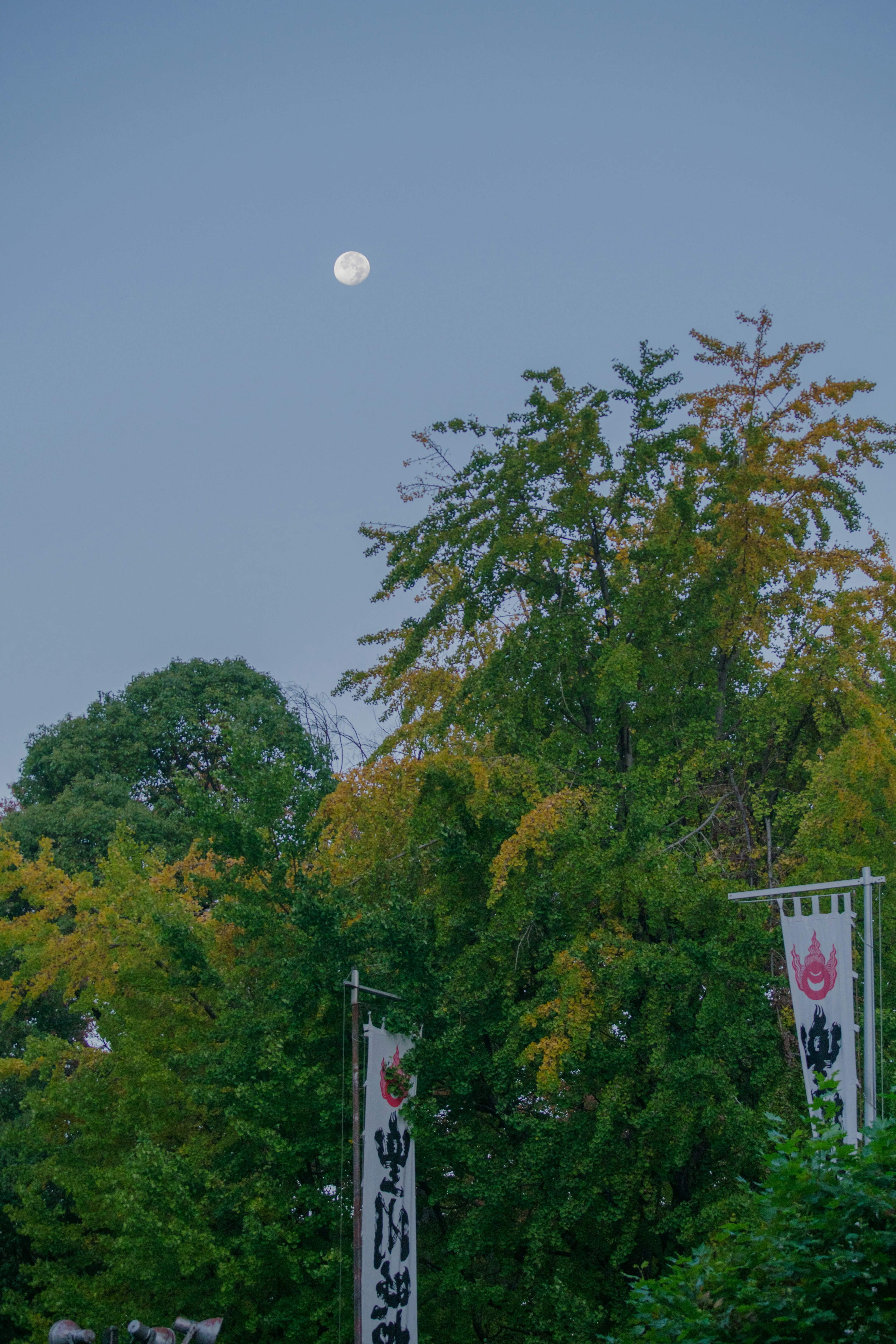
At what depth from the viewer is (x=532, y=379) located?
50.5 ft

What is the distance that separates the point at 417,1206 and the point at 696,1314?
8.52 metres

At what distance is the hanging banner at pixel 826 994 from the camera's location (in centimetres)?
852

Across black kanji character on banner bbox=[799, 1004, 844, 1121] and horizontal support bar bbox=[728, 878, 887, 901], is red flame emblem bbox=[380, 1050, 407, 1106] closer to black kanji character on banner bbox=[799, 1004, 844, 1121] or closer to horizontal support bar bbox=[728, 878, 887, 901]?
horizontal support bar bbox=[728, 878, 887, 901]

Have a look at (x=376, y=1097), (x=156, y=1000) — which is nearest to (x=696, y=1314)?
(x=376, y=1097)

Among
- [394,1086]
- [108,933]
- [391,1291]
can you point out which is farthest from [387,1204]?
[108,933]

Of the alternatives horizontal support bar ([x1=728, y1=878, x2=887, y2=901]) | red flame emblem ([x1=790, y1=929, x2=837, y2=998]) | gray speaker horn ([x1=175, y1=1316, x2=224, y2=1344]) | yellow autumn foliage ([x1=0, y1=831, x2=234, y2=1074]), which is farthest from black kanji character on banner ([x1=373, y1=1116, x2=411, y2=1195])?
red flame emblem ([x1=790, y1=929, x2=837, y2=998])

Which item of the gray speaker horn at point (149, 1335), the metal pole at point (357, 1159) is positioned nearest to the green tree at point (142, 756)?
the metal pole at point (357, 1159)

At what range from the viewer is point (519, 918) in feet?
38.3

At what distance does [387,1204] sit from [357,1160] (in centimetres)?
52

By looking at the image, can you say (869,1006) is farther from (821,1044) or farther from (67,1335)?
(67,1335)

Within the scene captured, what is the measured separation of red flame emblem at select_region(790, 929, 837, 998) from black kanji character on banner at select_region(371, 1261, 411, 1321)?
4.75 m

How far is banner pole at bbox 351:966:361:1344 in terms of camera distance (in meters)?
10.4

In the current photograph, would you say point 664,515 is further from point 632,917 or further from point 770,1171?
point 770,1171

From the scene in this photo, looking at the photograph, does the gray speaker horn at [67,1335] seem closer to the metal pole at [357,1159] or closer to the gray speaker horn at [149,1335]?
the gray speaker horn at [149,1335]
